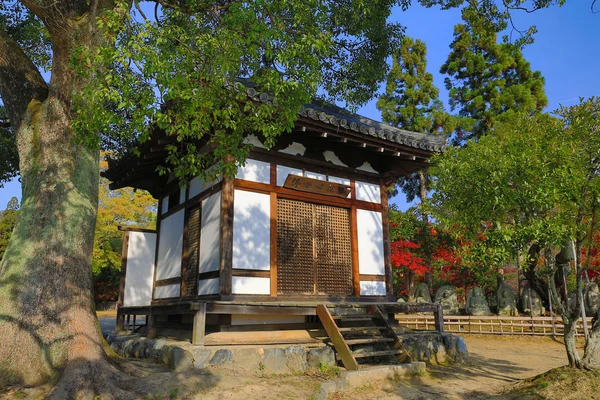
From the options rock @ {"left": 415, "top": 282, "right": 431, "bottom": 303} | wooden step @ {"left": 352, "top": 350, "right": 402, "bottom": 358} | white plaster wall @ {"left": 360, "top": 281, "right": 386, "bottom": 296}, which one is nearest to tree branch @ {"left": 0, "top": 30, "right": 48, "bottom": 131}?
wooden step @ {"left": 352, "top": 350, "right": 402, "bottom": 358}

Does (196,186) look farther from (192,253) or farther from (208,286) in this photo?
(208,286)

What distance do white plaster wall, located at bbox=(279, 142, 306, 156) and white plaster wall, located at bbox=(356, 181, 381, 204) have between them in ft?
5.42

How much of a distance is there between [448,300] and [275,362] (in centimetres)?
1847

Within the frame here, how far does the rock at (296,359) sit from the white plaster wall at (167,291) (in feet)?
11.5

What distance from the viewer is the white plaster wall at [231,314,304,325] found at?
7.41 m

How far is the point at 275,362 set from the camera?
21.7 ft

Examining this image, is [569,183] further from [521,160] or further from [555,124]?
[555,124]

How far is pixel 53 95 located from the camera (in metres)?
6.42

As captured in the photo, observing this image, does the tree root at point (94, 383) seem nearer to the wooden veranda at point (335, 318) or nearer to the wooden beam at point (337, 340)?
the wooden veranda at point (335, 318)

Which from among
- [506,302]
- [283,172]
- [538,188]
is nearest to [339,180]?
[283,172]

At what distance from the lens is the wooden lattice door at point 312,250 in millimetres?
8312

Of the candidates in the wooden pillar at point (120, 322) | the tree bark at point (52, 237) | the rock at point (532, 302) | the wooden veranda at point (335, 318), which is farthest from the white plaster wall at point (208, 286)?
the rock at point (532, 302)

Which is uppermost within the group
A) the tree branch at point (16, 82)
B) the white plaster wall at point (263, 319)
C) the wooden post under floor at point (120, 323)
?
the tree branch at point (16, 82)

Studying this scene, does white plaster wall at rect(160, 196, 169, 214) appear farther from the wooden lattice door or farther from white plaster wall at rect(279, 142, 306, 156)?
white plaster wall at rect(279, 142, 306, 156)
